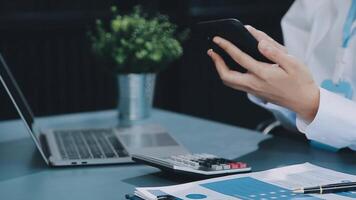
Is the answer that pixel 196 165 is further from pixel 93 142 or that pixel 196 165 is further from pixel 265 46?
pixel 93 142

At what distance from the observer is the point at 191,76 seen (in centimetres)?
389

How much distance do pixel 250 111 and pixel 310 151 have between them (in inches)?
92.3

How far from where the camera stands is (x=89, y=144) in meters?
1.73

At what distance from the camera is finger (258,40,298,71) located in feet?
4.64

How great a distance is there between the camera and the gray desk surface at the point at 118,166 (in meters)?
1.36

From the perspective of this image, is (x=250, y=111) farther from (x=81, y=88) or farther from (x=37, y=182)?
(x=37, y=182)

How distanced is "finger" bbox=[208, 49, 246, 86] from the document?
225 mm

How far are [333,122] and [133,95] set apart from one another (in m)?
0.72

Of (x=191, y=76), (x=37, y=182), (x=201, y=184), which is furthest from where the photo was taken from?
(x=191, y=76)

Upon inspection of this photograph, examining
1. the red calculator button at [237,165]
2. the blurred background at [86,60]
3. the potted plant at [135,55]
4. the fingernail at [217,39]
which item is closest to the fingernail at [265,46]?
the fingernail at [217,39]

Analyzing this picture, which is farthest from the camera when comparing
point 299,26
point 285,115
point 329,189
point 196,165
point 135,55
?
point 299,26

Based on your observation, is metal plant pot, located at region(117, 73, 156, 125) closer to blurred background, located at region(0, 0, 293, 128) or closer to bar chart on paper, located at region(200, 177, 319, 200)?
bar chart on paper, located at region(200, 177, 319, 200)

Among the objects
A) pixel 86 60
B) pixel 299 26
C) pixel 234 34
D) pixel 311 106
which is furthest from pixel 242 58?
pixel 86 60

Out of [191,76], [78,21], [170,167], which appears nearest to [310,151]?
[170,167]
